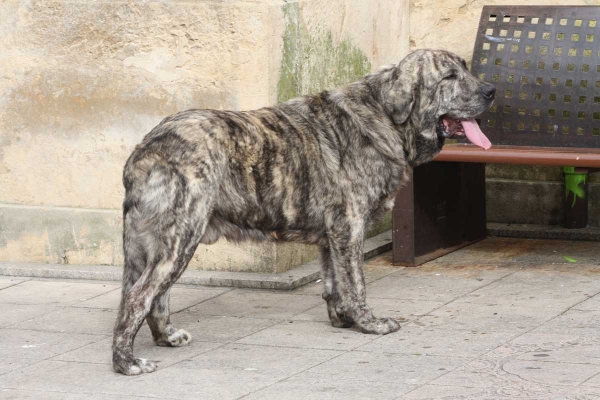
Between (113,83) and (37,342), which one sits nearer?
(37,342)

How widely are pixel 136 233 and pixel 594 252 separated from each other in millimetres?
4101

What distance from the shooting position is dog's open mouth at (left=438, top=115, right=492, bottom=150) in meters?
6.91

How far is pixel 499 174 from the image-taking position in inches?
386

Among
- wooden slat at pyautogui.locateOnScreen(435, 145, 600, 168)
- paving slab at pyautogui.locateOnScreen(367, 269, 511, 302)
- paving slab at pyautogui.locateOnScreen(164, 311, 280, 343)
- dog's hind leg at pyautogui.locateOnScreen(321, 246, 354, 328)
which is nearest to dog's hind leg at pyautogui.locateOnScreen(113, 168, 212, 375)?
paving slab at pyautogui.locateOnScreen(164, 311, 280, 343)

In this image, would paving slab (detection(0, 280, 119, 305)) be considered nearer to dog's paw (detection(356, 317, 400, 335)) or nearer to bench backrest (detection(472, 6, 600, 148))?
dog's paw (detection(356, 317, 400, 335))

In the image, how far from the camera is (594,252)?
888cm

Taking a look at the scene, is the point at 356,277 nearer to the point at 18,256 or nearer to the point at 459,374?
the point at 459,374

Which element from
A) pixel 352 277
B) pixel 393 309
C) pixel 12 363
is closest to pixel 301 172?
pixel 352 277

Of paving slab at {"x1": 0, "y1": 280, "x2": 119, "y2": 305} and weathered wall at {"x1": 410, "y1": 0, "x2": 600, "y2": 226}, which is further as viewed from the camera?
weathered wall at {"x1": 410, "y1": 0, "x2": 600, "y2": 226}

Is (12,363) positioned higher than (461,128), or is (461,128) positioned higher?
(461,128)

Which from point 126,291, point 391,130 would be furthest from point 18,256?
point 391,130

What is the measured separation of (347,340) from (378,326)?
22 centimetres

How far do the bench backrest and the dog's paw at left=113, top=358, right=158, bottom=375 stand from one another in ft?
12.9

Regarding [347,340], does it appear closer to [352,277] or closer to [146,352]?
[352,277]
